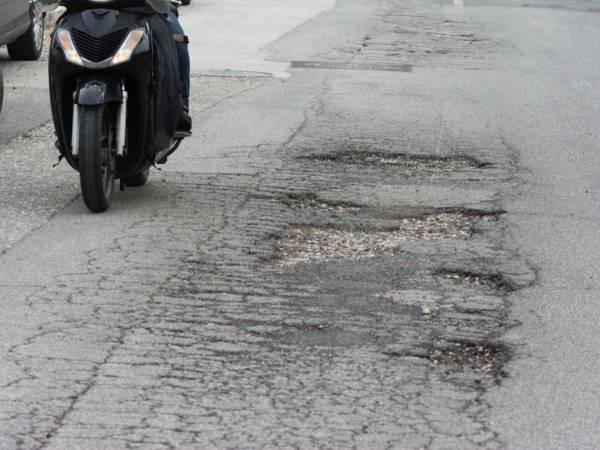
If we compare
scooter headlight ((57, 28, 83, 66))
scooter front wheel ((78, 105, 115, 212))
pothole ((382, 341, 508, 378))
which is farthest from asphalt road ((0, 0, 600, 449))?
scooter headlight ((57, 28, 83, 66))

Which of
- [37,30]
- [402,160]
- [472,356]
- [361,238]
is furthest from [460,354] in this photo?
[37,30]

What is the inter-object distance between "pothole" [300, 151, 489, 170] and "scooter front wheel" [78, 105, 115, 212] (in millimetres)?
2348

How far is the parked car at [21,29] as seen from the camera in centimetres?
1336

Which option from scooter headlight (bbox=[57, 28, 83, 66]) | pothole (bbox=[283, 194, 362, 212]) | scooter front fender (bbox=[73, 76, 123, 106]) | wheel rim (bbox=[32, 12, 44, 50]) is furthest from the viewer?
wheel rim (bbox=[32, 12, 44, 50])

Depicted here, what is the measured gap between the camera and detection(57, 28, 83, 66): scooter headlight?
7162 mm

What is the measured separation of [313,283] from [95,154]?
1.75 metres

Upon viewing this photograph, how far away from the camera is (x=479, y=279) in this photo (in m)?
6.24

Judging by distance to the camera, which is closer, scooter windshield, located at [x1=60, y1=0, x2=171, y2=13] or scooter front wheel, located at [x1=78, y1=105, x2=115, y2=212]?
scooter front wheel, located at [x1=78, y1=105, x2=115, y2=212]

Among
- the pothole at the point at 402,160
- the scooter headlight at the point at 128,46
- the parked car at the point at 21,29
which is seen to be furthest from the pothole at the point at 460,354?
the parked car at the point at 21,29

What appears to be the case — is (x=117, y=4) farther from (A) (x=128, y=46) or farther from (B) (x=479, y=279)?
(B) (x=479, y=279)

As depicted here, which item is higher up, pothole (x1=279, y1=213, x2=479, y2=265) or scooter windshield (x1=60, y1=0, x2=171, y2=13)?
scooter windshield (x1=60, y1=0, x2=171, y2=13)

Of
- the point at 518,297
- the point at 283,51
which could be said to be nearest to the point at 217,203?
the point at 518,297

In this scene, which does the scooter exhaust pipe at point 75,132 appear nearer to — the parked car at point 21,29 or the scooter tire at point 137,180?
the scooter tire at point 137,180

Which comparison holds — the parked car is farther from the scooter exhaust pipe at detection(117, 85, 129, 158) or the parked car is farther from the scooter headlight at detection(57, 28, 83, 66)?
the scooter exhaust pipe at detection(117, 85, 129, 158)
